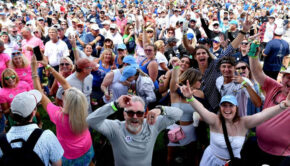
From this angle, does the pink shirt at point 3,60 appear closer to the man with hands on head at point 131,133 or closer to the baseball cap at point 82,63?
the baseball cap at point 82,63

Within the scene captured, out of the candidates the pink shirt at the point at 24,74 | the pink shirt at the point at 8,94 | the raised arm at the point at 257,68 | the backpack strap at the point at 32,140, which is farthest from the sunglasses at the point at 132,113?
the pink shirt at the point at 24,74

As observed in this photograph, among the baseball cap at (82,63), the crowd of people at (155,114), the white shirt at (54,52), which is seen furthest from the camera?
the white shirt at (54,52)

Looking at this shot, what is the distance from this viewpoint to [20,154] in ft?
6.65

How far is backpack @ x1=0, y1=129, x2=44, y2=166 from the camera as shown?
6.63 feet

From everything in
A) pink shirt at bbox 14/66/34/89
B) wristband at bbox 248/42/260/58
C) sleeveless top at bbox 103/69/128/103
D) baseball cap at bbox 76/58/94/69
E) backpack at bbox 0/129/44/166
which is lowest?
backpack at bbox 0/129/44/166

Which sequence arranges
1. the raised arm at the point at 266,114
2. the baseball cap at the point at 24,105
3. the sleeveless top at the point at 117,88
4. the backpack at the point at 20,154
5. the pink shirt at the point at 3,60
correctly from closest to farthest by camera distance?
the backpack at the point at 20,154, the baseball cap at the point at 24,105, the raised arm at the point at 266,114, the sleeveless top at the point at 117,88, the pink shirt at the point at 3,60

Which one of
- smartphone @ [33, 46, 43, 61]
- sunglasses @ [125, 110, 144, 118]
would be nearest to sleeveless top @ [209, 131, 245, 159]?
sunglasses @ [125, 110, 144, 118]

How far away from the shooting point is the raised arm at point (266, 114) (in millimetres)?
2439

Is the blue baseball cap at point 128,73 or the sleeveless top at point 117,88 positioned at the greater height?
the blue baseball cap at point 128,73

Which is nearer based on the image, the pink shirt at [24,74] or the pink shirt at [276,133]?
the pink shirt at [276,133]

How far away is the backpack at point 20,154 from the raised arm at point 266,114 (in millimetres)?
2188

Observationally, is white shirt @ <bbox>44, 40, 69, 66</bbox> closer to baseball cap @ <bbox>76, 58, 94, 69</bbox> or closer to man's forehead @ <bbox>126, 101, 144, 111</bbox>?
baseball cap @ <bbox>76, 58, 94, 69</bbox>

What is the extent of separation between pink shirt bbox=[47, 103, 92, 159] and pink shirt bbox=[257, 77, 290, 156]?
216 centimetres

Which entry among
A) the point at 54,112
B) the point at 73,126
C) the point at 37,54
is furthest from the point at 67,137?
the point at 37,54
